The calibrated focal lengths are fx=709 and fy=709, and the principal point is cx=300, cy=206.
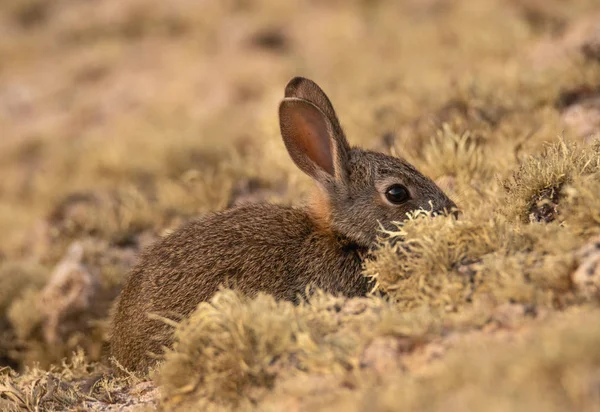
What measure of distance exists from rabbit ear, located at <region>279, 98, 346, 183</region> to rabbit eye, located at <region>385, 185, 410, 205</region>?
402 mm

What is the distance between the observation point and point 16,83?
1633cm

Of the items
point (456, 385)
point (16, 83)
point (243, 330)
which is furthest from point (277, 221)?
point (16, 83)

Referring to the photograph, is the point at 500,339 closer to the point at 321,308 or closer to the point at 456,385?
the point at 456,385

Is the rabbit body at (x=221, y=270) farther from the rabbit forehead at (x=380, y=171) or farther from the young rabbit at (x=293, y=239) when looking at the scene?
the rabbit forehead at (x=380, y=171)

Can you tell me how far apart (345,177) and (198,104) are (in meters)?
8.98

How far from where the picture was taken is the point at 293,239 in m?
5.19

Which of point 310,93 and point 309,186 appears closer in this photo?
point 310,93

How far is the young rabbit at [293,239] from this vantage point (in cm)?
477

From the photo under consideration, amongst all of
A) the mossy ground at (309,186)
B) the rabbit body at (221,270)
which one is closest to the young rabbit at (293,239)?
the rabbit body at (221,270)

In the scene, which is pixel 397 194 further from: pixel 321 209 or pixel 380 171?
pixel 321 209

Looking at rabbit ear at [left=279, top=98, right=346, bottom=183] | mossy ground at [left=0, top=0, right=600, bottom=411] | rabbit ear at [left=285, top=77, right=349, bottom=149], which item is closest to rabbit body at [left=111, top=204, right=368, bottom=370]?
mossy ground at [left=0, top=0, right=600, bottom=411]

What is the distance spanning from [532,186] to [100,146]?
8.69 m

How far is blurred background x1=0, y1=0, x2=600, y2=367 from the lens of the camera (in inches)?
282

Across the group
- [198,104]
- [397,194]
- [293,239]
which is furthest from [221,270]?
[198,104]
